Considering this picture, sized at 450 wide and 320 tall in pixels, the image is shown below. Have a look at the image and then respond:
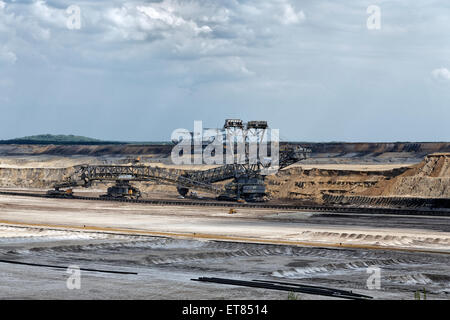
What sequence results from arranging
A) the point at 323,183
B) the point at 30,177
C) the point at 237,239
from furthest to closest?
the point at 30,177
the point at 323,183
the point at 237,239

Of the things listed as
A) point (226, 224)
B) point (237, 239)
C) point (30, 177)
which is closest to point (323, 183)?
point (226, 224)

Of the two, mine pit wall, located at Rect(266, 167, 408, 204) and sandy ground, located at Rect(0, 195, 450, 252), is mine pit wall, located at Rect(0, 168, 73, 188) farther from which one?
sandy ground, located at Rect(0, 195, 450, 252)

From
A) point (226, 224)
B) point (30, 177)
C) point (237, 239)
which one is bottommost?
point (237, 239)

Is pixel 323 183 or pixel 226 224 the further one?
pixel 323 183

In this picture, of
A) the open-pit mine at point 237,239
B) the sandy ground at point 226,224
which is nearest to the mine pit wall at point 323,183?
the open-pit mine at point 237,239

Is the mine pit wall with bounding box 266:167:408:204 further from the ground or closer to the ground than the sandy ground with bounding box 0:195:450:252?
further from the ground

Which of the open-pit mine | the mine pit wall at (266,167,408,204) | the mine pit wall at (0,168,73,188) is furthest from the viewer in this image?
the mine pit wall at (0,168,73,188)

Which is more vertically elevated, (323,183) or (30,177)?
(30,177)

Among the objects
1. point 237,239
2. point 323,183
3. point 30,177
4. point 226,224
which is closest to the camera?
point 237,239

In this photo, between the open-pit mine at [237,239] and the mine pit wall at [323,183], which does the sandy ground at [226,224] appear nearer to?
the open-pit mine at [237,239]

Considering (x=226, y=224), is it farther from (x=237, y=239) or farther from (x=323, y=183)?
(x=323, y=183)

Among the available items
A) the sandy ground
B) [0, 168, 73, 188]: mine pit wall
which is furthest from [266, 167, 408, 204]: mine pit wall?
[0, 168, 73, 188]: mine pit wall

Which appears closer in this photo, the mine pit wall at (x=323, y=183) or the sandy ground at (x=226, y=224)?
the sandy ground at (x=226, y=224)
